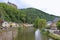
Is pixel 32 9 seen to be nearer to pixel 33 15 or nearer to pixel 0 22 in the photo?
pixel 33 15

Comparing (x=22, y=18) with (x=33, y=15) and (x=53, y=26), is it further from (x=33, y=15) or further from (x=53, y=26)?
(x=53, y=26)

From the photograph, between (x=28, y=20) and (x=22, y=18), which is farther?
(x=28, y=20)

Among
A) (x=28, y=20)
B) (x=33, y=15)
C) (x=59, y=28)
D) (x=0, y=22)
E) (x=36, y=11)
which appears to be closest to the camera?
(x=59, y=28)

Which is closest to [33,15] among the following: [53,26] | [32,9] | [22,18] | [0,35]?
[32,9]

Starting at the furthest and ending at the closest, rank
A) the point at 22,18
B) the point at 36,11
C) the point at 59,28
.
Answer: the point at 36,11, the point at 22,18, the point at 59,28

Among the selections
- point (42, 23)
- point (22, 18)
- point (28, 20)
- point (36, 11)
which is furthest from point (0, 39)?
point (36, 11)

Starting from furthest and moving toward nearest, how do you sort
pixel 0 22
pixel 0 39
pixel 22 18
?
pixel 22 18
pixel 0 22
pixel 0 39

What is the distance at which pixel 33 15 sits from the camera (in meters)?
131

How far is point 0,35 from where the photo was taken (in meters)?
17.3

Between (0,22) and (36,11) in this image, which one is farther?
Result: (36,11)

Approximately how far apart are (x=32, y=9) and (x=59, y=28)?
113990 millimetres

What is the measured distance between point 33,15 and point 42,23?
56.4 m

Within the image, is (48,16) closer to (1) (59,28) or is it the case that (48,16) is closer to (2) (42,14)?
(2) (42,14)

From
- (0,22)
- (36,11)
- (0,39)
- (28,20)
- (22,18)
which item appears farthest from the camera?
(36,11)
